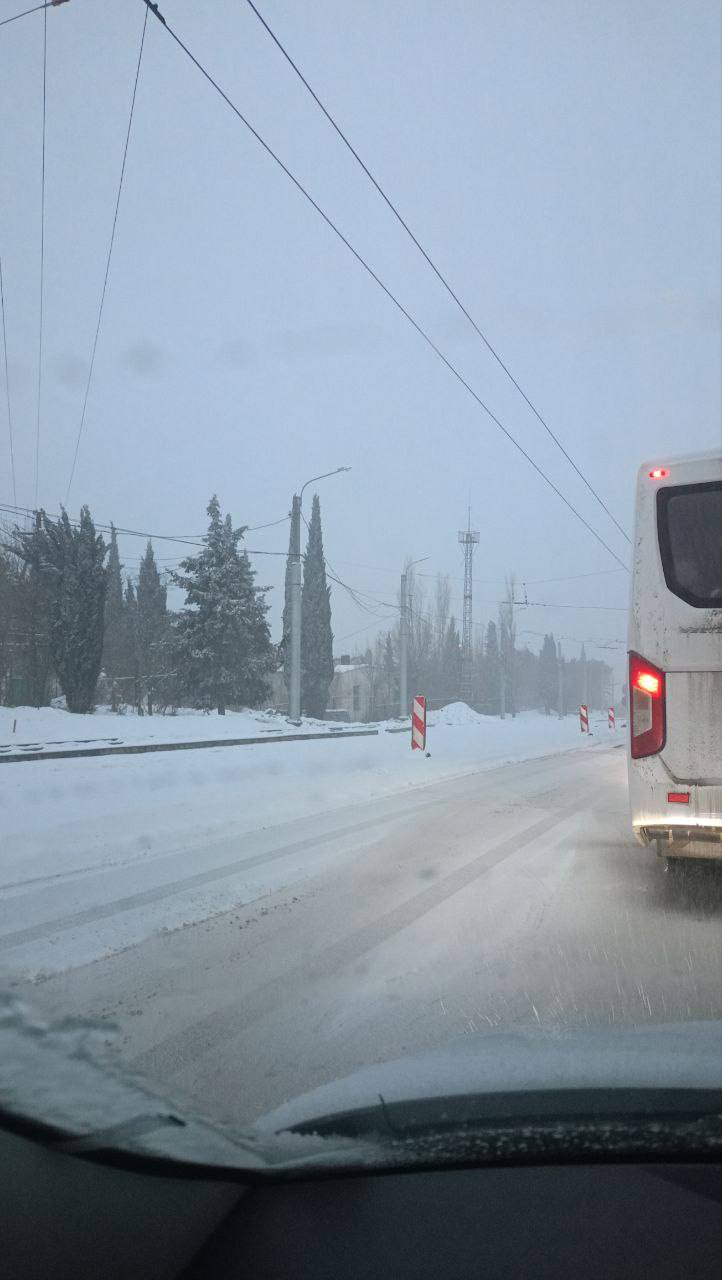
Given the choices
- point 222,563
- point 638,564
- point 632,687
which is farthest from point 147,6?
point 222,563

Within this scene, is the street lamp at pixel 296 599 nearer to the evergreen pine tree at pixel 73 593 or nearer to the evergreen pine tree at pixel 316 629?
the evergreen pine tree at pixel 73 593

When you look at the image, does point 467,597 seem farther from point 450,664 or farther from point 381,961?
point 381,961

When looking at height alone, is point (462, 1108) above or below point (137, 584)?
below

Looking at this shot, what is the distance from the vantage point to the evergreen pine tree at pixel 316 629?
5425cm

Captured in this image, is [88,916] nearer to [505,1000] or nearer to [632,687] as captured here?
[505,1000]

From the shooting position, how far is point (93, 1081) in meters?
2.65

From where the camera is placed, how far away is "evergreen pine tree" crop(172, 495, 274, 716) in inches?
1800

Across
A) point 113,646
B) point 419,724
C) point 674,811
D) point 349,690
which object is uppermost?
point 113,646

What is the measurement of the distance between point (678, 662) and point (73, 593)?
106ft

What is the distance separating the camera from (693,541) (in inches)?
221

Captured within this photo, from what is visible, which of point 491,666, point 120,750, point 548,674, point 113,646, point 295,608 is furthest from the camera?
point 548,674

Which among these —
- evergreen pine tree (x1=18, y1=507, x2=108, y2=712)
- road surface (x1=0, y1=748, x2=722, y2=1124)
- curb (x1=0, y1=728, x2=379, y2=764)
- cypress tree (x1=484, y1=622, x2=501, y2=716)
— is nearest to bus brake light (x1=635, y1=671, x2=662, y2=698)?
road surface (x1=0, y1=748, x2=722, y2=1124)

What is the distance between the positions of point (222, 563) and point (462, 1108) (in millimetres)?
45251

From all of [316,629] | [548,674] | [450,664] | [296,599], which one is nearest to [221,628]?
[316,629]
